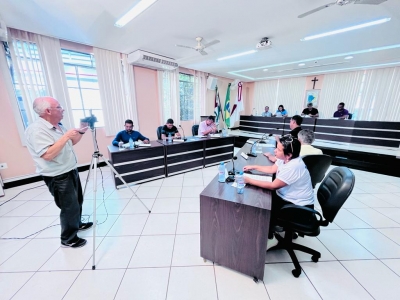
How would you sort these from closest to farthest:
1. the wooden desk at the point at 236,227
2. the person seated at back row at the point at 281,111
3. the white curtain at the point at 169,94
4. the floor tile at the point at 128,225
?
1. the wooden desk at the point at 236,227
2. the floor tile at the point at 128,225
3. the white curtain at the point at 169,94
4. the person seated at back row at the point at 281,111

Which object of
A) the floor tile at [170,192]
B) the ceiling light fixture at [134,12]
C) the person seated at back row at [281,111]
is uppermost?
the ceiling light fixture at [134,12]

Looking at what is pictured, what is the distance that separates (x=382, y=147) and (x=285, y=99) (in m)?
4.04

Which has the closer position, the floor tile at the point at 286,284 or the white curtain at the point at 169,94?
the floor tile at the point at 286,284

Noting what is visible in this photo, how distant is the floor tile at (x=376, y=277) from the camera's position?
1281 mm

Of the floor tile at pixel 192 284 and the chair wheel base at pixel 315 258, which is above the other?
the chair wheel base at pixel 315 258

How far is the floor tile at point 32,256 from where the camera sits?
4.88 feet

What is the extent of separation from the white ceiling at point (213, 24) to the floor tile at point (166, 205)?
2.79 m

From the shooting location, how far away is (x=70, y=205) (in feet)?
5.25

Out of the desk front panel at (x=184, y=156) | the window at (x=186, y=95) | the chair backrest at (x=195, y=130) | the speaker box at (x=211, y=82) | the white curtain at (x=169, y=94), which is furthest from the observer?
the speaker box at (x=211, y=82)

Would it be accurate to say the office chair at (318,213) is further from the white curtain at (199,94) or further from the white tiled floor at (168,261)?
the white curtain at (199,94)

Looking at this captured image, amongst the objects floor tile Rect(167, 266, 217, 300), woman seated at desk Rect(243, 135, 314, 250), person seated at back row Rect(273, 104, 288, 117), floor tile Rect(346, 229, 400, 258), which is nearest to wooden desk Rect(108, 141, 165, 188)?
floor tile Rect(167, 266, 217, 300)

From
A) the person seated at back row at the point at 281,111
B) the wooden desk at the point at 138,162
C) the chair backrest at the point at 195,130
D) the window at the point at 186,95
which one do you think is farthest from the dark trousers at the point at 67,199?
the person seated at back row at the point at 281,111

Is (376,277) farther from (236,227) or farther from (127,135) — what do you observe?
(127,135)

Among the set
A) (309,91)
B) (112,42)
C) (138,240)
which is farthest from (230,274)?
(309,91)
